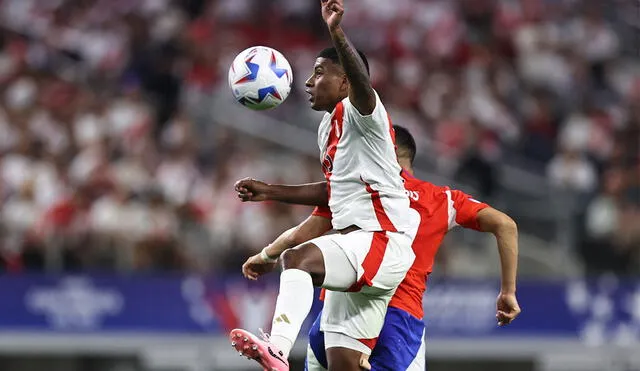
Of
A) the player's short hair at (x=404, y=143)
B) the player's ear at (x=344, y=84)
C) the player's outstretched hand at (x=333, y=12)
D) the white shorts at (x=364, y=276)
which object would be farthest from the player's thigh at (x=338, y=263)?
the player's outstretched hand at (x=333, y=12)

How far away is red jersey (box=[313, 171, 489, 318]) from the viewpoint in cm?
805

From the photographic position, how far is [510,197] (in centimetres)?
Result: 1510

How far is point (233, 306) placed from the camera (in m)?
14.3

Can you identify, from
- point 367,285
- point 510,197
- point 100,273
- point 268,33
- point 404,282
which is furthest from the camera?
point 268,33

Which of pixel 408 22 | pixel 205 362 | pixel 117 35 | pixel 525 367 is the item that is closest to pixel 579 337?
pixel 525 367

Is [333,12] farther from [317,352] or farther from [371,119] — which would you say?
[317,352]

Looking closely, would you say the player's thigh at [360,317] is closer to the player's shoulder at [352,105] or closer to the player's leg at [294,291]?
the player's leg at [294,291]

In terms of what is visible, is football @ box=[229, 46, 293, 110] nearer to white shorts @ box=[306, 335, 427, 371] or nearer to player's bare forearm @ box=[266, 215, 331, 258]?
player's bare forearm @ box=[266, 215, 331, 258]

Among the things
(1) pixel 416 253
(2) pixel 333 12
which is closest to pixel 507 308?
(1) pixel 416 253

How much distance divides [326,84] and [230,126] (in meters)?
8.34

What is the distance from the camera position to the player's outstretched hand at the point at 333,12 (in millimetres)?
6934

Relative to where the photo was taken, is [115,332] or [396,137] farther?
[115,332]

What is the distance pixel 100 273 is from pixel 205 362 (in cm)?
147

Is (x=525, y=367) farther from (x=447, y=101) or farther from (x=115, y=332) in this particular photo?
(x=115, y=332)
